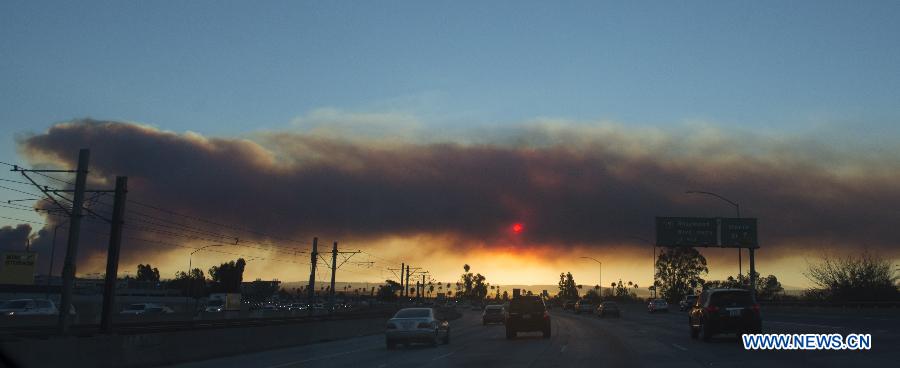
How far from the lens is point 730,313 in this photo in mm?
28016

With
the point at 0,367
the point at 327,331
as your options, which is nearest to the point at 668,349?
the point at 327,331

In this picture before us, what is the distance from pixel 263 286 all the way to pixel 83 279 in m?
42.3

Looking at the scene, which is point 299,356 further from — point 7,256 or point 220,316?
point 7,256

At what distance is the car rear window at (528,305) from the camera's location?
36000mm

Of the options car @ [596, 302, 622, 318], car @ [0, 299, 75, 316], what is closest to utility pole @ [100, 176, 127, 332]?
car @ [0, 299, 75, 316]

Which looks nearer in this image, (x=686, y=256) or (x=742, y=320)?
(x=742, y=320)

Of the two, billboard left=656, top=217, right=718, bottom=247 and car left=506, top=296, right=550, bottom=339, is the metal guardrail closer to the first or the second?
car left=506, top=296, right=550, bottom=339

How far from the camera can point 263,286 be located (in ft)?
652

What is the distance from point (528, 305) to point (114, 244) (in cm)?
1816

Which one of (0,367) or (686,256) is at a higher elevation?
(686,256)

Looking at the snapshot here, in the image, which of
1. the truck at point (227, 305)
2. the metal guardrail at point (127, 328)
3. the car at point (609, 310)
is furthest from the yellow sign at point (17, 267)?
the car at point (609, 310)

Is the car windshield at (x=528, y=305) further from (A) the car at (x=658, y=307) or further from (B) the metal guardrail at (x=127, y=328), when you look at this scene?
(A) the car at (x=658, y=307)
